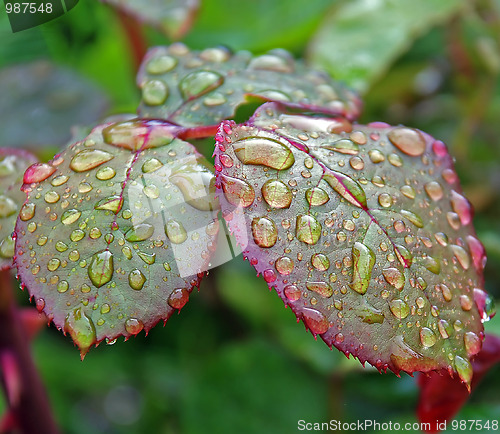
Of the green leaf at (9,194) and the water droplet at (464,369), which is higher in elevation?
the green leaf at (9,194)

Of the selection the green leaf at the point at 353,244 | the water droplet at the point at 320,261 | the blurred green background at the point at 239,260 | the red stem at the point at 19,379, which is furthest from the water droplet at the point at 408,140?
the red stem at the point at 19,379

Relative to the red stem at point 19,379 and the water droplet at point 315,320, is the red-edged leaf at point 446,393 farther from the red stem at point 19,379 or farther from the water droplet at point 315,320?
the red stem at point 19,379

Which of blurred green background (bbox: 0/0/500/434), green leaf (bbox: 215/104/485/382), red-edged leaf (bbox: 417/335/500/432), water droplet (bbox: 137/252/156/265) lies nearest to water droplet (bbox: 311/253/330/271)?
green leaf (bbox: 215/104/485/382)

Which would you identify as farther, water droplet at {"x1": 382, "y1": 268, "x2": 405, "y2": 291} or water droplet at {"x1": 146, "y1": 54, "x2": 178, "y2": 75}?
water droplet at {"x1": 146, "y1": 54, "x2": 178, "y2": 75}

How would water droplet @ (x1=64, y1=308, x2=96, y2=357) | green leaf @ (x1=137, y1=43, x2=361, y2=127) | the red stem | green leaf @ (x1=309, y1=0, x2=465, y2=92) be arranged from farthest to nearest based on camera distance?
green leaf @ (x1=309, y1=0, x2=465, y2=92), the red stem, green leaf @ (x1=137, y1=43, x2=361, y2=127), water droplet @ (x1=64, y1=308, x2=96, y2=357)

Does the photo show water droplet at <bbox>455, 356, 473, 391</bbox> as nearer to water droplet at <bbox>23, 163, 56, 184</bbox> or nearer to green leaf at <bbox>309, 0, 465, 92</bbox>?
water droplet at <bbox>23, 163, 56, 184</bbox>


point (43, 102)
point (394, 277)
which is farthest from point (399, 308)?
point (43, 102)
